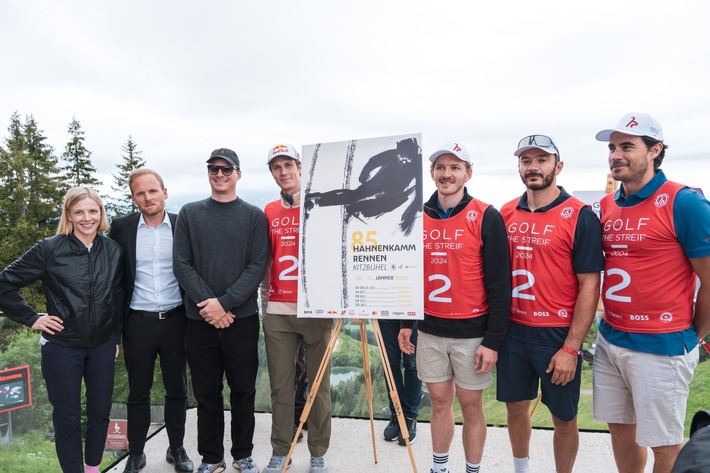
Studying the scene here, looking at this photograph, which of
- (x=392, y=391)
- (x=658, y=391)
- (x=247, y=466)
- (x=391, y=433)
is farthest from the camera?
(x=391, y=433)

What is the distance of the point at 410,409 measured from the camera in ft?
10.8

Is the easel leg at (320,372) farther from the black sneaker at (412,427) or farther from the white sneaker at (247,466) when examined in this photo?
the black sneaker at (412,427)

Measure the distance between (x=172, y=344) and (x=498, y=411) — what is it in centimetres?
235

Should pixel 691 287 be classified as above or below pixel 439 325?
above

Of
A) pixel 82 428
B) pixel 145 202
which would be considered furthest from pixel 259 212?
pixel 82 428

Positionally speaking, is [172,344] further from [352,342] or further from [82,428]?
[352,342]

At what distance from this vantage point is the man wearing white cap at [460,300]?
7.41ft

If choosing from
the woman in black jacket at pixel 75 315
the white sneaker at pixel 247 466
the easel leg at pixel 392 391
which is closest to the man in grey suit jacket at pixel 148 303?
the woman in black jacket at pixel 75 315

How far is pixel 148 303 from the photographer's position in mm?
2596

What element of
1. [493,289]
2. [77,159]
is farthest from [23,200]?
[493,289]

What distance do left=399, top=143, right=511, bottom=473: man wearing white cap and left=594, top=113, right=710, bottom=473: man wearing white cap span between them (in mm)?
531

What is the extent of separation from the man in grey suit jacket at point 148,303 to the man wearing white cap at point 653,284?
2412 millimetres

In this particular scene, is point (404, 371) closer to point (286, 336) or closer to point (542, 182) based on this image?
point (286, 336)

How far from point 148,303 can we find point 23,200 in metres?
27.0
